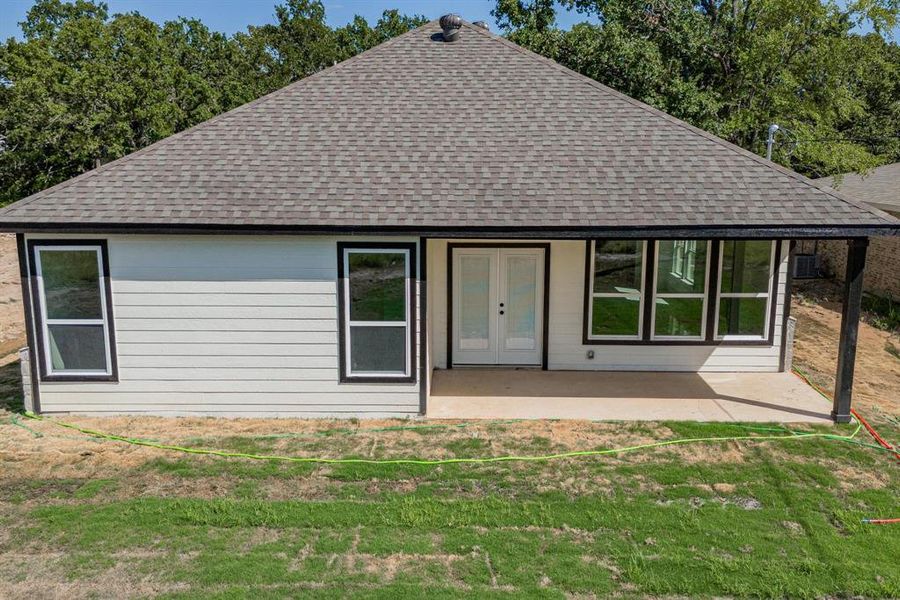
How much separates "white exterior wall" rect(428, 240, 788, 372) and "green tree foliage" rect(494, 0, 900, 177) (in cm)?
993

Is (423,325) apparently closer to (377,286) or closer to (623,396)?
(377,286)

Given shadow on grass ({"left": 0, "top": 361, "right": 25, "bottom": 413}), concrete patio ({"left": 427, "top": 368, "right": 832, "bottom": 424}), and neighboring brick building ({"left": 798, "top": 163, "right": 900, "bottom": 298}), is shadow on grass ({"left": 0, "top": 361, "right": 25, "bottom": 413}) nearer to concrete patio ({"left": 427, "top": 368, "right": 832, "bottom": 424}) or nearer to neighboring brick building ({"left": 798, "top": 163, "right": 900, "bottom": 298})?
concrete patio ({"left": 427, "top": 368, "right": 832, "bottom": 424})

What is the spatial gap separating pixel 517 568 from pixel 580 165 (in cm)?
603

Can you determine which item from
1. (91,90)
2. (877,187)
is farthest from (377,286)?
(91,90)

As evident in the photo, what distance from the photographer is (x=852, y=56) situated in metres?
20.4

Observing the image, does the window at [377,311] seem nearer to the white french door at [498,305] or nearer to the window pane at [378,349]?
the window pane at [378,349]

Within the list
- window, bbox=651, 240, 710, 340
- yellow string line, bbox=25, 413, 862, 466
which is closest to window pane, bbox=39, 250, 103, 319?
yellow string line, bbox=25, 413, 862, 466

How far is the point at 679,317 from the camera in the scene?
11.3 m

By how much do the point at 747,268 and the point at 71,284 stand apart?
1025 cm

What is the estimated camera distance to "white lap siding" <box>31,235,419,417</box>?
9141 millimetres

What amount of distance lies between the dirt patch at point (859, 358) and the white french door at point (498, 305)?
4770 mm

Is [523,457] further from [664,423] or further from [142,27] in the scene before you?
[142,27]

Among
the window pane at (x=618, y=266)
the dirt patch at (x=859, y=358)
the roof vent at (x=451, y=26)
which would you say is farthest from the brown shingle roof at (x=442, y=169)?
the dirt patch at (x=859, y=358)

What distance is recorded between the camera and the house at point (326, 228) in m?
8.80
